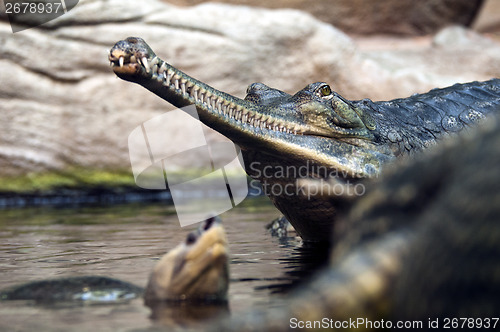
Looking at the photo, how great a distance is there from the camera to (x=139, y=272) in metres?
3.96

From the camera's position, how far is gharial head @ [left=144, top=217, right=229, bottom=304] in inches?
114

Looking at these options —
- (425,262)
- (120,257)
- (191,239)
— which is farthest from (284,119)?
(425,262)

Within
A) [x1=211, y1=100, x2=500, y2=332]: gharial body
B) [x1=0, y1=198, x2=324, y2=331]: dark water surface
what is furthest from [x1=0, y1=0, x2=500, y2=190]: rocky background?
[x1=211, y1=100, x2=500, y2=332]: gharial body

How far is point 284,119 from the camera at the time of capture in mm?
4688

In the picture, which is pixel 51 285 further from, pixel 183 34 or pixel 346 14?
pixel 346 14

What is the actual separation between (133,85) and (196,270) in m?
8.65

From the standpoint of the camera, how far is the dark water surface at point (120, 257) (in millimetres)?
2820

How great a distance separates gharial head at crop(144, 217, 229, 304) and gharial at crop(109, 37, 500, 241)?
1375 mm

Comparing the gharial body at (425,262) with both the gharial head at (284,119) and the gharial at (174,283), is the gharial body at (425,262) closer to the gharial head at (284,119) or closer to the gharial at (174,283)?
the gharial at (174,283)

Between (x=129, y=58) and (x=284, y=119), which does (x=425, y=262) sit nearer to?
(x=129, y=58)

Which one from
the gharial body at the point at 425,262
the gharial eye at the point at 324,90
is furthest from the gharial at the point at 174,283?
the gharial eye at the point at 324,90

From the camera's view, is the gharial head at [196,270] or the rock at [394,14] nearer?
the gharial head at [196,270]

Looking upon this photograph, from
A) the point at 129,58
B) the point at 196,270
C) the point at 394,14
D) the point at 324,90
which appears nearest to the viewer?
the point at 196,270

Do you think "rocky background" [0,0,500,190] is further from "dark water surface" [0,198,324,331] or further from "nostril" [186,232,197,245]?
"nostril" [186,232,197,245]
